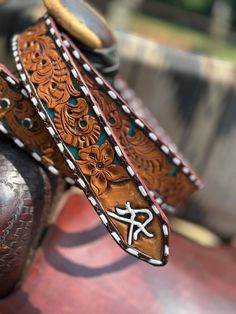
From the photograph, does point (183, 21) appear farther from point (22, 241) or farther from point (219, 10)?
point (22, 241)

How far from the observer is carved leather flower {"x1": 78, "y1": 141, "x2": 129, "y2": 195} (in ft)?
2.08

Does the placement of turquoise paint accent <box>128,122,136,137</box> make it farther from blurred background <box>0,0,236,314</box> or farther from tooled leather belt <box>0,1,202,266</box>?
blurred background <box>0,0,236,314</box>

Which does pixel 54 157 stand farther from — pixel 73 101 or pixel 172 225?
pixel 172 225

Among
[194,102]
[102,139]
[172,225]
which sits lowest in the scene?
[172,225]

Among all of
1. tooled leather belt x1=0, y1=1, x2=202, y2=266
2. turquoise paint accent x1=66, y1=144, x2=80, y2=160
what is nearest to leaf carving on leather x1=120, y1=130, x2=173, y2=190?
tooled leather belt x1=0, y1=1, x2=202, y2=266

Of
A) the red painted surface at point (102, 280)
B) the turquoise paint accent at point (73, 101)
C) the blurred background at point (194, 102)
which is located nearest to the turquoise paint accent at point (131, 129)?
the turquoise paint accent at point (73, 101)

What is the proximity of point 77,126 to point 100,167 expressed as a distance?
6 centimetres

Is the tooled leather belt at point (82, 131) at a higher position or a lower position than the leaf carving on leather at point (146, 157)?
higher

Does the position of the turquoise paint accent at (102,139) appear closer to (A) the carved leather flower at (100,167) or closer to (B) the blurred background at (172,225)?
(A) the carved leather flower at (100,167)

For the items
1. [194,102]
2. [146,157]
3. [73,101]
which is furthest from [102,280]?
[194,102]

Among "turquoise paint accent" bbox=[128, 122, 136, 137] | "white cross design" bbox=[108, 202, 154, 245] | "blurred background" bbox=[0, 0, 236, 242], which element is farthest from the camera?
"blurred background" bbox=[0, 0, 236, 242]

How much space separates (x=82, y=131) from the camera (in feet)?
2.13

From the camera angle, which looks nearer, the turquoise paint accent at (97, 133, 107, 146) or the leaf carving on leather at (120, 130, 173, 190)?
the turquoise paint accent at (97, 133, 107, 146)

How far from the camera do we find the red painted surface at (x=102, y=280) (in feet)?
2.50
